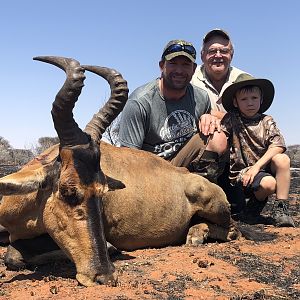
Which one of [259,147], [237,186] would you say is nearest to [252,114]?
[259,147]

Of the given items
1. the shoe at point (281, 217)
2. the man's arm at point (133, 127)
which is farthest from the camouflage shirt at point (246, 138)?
the man's arm at point (133, 127)

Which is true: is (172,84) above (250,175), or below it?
above

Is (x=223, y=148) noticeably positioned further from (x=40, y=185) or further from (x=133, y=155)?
(x=40, y=185)

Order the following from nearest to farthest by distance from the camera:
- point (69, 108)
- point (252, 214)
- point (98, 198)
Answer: point (98, 198) → point (69, 108) → point (252, 214)

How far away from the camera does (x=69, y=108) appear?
17.9 feet

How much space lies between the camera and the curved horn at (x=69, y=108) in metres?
5.40

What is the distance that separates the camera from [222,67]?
33.3 ft

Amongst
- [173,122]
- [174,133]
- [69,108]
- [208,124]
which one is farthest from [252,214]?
[69,108]

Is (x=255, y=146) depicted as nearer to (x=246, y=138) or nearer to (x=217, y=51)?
(x=246, y=138)

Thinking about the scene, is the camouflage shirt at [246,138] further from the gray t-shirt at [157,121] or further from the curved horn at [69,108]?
the curved horn at [69,108]

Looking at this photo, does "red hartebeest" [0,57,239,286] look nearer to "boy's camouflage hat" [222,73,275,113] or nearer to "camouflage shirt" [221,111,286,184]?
"camouflage shirt" [221,111,286,184]

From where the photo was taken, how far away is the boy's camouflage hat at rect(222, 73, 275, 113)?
28.9 ft

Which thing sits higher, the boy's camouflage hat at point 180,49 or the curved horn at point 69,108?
the boy's camouflage hat at point 180,49

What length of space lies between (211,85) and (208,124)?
6.28 ft
